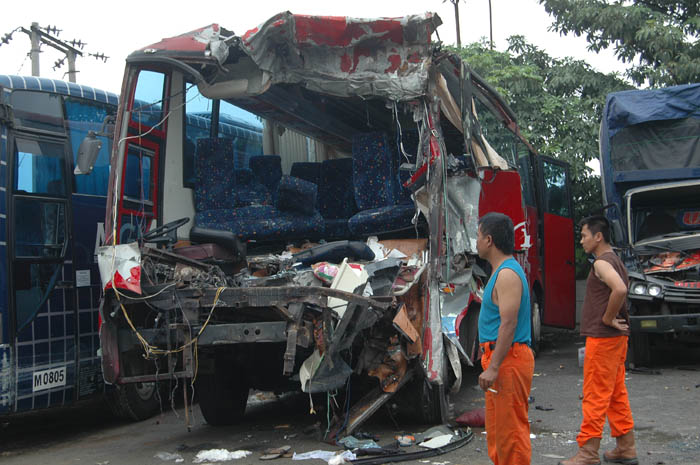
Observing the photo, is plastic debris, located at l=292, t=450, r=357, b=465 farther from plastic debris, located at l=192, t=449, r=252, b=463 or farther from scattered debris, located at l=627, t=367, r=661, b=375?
scattered debris, located at l=627, t=367, r=661, b=375

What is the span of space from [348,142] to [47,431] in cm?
441

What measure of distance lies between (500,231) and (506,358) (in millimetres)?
655

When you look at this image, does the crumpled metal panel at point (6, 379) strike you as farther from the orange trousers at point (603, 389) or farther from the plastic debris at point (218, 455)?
the orange trousers at point (603, 389)

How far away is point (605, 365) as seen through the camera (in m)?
4.50

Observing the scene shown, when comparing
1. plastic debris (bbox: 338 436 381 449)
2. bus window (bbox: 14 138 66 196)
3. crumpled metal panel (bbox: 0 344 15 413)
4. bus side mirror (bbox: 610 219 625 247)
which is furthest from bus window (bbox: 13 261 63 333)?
bus side mirror (bbox: 610 219 625 247)

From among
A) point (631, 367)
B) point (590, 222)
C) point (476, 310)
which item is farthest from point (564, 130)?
point (590, 222)

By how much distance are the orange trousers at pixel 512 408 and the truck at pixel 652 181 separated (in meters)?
4.95

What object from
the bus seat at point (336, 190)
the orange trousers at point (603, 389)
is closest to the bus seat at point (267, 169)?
the bus seat at point (336, 190)

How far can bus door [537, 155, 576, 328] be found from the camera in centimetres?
1037

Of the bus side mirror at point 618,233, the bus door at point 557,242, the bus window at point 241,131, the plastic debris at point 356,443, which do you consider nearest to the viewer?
the plastic debris at point 356,443

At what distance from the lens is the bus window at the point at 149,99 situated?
5.96 meters

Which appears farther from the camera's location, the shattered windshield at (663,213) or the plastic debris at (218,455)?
the shattered windshield at (663,213)

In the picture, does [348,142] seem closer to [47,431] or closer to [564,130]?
[47,431]

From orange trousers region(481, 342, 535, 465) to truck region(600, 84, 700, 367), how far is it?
4.95m
